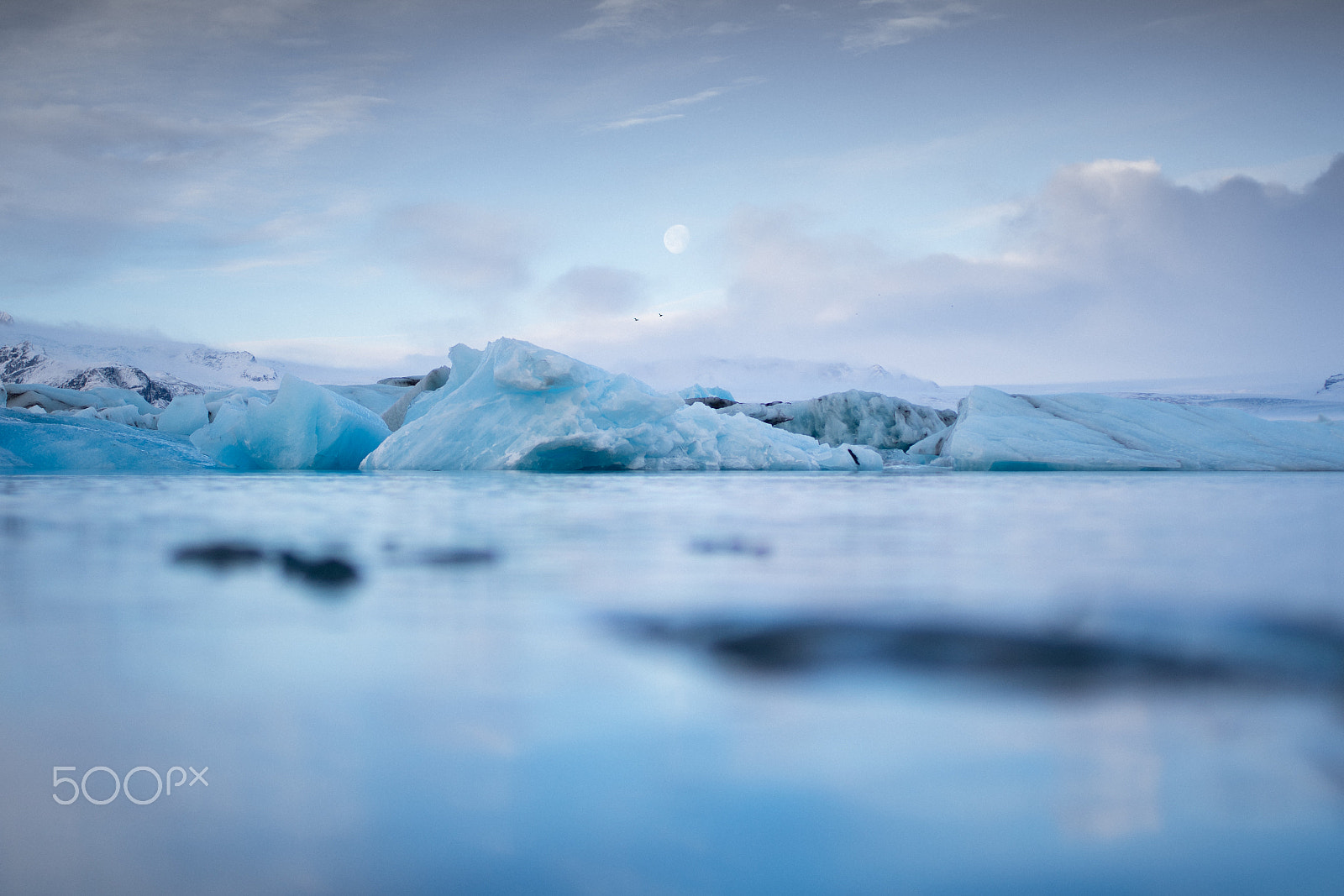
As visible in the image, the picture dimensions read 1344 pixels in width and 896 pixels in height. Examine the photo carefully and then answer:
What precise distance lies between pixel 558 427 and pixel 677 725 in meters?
10.0

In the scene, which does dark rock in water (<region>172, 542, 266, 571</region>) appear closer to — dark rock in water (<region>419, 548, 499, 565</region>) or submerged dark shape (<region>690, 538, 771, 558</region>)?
dark rock in water (<region>419, 548, 499, 565</region>)

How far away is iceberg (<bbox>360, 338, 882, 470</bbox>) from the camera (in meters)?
11.1

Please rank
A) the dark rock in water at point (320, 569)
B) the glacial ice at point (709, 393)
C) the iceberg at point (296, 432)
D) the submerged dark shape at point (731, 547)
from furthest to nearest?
the glacial ice at point (709, 393)
the iceberg at point (296, 432)
the submerged dark shape at point (731, 547)
the dark rock in water at point (320, 569)

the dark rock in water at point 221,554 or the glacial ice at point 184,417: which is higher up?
the glacial ice at point 184,417

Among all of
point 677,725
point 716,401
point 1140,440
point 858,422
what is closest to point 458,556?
point 677,725

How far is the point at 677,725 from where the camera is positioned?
120 cm

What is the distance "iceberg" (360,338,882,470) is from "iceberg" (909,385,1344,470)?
333cm

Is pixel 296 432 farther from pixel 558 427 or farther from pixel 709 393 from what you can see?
pixel 709 393

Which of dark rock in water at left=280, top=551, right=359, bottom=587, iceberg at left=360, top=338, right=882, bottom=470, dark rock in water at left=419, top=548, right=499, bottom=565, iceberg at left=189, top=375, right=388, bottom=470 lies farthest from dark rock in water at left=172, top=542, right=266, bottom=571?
iceberg at left=189, top=375, right=388, bottom=470

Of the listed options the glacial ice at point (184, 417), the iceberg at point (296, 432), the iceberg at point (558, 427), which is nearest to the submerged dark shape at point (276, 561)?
the iceberg at point (558, 427)

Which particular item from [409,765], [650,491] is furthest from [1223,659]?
[650,491]

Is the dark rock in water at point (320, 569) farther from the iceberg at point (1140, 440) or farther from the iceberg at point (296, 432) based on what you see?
the iceberg at point (1140, 440)

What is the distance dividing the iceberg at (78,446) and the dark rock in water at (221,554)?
33.9 ft

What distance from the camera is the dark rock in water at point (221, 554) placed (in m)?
2.79
